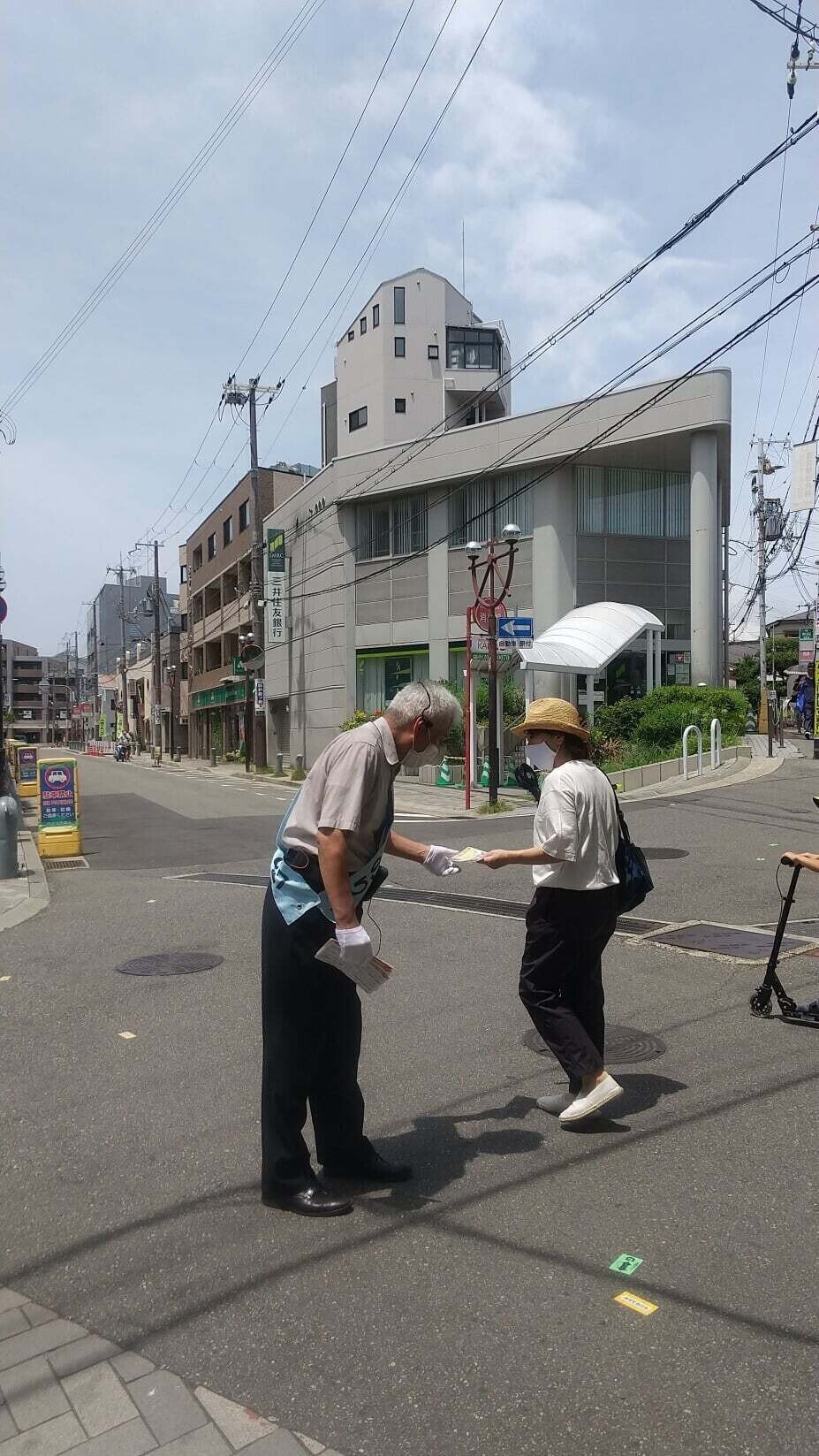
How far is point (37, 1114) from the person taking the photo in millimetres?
4672

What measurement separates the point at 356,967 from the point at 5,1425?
59.5 inches

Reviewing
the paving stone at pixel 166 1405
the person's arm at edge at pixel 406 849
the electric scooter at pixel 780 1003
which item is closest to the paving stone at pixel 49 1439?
the paving stone at pixel 166 1405

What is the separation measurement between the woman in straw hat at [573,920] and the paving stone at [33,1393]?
7.14 ft

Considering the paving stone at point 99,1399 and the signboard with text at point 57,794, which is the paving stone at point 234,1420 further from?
→ the signboard with text at point 57,794

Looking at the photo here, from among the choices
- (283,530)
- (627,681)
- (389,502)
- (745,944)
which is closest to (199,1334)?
(745,944)

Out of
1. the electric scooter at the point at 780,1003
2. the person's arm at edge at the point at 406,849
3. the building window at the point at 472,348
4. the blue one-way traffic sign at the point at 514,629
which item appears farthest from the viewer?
the building window at the point at 472,348

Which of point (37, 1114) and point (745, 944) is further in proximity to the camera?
point (745, 944)

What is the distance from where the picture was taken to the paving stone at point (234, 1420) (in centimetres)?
251

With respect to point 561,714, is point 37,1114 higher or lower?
lower

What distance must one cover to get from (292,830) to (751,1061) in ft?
9.26

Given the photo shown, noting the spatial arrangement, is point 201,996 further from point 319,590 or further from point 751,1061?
point 319,590

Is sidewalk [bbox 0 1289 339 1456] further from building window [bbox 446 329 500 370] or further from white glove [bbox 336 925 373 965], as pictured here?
building window [bbox 446 329 500 370]

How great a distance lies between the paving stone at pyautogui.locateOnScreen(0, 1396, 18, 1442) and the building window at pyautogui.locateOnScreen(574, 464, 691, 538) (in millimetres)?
28985

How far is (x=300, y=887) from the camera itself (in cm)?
354
